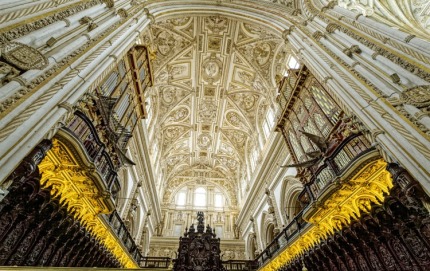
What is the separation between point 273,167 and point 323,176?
225 inches

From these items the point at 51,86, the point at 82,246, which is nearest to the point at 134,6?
the point at 51,86

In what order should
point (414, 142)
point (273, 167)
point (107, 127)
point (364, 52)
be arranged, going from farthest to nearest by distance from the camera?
point (273, 167)
point (107, 127)
point (364, 52)
point (414, 142)

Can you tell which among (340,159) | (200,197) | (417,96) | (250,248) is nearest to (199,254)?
(340,159)

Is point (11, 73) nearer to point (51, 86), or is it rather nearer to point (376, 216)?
point (51, 86)

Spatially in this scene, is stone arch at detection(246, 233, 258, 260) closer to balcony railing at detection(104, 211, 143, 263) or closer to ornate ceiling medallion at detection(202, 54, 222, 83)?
balcony railing at detection(104, 211, 143, 263)

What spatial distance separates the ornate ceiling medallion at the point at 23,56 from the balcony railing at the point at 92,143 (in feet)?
3.70

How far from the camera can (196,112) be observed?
1708 centimetres

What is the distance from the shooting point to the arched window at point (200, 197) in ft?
67.5

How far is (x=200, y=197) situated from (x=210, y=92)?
10.8m

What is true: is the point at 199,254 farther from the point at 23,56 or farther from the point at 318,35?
the point at 318,35

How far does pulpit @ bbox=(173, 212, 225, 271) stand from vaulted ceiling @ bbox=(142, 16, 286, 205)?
7.04 m

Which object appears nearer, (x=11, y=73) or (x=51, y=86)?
(x=11, y=73)

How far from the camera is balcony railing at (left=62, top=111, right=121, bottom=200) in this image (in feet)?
15.8

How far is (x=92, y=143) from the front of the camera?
547cm
